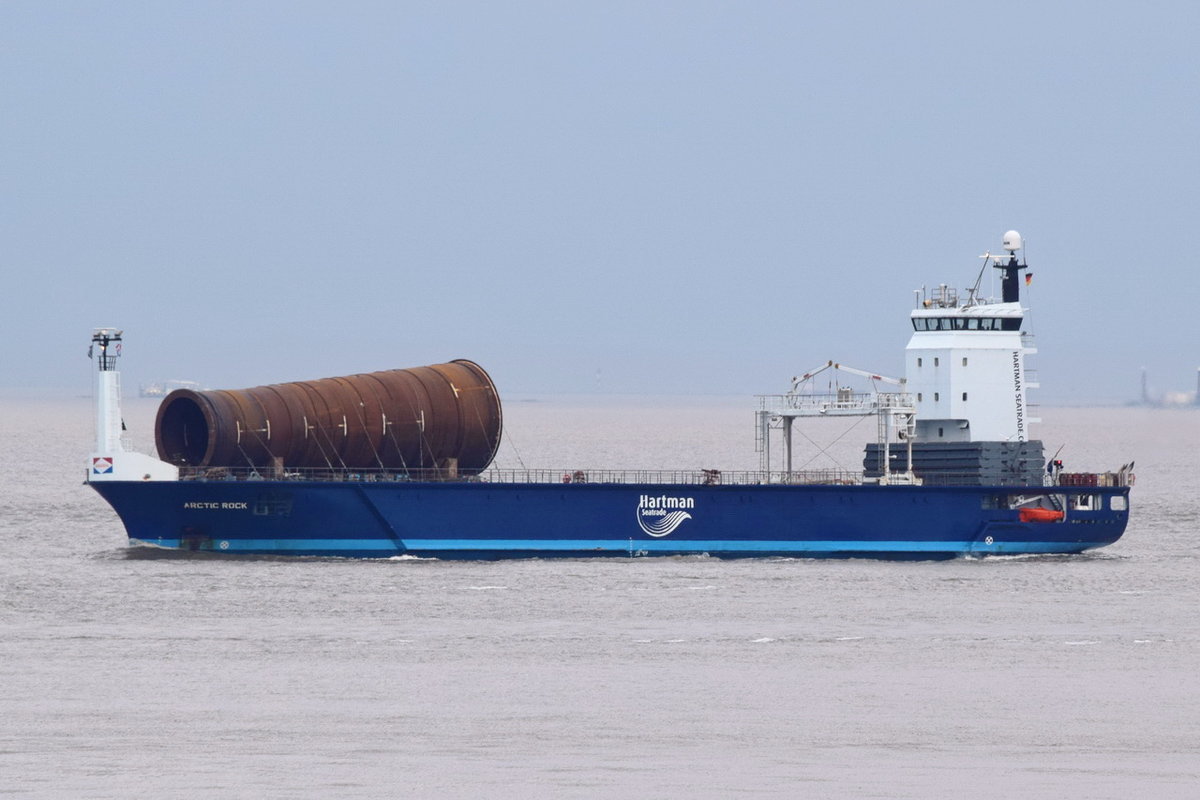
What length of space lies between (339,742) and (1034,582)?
89.8 ft

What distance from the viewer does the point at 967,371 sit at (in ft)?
210

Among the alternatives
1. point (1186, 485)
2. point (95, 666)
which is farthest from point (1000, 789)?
point (1186, 485)

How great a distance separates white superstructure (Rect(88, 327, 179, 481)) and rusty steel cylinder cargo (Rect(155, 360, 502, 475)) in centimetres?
132

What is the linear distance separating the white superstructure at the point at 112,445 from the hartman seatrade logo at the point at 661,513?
44.2 ft

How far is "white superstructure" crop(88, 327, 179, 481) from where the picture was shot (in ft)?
192

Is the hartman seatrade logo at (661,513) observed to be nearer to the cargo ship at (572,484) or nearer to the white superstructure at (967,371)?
the cargo ship at (572,484)

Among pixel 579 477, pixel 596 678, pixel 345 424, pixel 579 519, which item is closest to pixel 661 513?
pixel 579 519

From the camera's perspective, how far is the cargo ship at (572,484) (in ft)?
193

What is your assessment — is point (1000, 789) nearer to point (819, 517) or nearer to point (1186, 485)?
point (819, 517)

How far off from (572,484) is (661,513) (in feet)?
9.13

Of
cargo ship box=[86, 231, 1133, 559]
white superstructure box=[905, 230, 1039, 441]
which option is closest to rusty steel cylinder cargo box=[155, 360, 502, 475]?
cargo ship box=[86, 231, 1133, 559]

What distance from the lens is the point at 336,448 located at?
201ft

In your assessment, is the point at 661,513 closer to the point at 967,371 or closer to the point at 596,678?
the point at 967,371

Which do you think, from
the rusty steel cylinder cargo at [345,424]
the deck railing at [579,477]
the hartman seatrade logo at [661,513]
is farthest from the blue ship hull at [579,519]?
the rusty steel cylinder cargo at [345,424]
